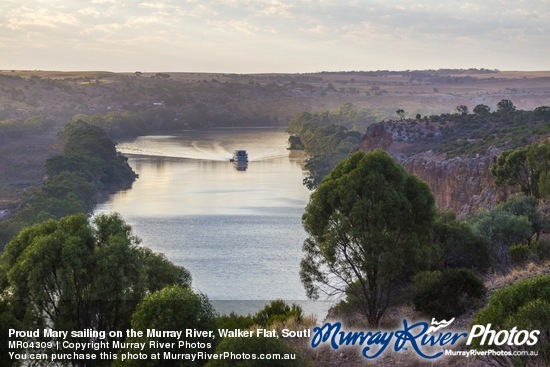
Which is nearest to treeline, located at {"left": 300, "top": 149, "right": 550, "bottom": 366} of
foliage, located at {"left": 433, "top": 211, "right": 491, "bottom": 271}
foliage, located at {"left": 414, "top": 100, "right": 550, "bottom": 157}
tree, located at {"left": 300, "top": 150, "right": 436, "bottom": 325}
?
tree, located at {"left": 300, "top": 150, "right": 436, "bottom": 325}

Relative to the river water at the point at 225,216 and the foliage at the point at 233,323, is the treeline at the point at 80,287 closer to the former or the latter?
the foliage at the point at 233,323

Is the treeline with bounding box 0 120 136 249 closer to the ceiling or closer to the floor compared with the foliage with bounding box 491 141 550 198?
closer to the floor

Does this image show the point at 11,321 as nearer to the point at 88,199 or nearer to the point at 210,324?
the point at 210,324

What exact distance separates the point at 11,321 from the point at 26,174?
60783 millimetres

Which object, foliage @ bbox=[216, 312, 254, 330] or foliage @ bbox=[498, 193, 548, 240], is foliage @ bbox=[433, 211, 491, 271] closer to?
foliage @ bbox=[498, 193, 548, 240]

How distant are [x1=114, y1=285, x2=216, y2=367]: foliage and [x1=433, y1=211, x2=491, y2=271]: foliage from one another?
9.07 metres

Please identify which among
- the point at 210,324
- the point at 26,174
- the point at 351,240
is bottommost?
the point at 26,174

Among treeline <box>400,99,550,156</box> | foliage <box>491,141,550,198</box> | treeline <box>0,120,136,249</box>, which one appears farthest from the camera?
treeline <box>400,99,550,156</box>

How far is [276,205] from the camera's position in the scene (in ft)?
180

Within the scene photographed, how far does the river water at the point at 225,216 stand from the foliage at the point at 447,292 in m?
Result: 9.46

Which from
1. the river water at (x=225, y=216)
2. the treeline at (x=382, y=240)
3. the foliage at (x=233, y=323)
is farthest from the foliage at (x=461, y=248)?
the river water at (x=225, y=216)

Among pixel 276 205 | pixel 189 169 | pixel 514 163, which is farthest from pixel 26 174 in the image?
pixel 514 163

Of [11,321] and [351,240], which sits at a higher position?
[351,240]

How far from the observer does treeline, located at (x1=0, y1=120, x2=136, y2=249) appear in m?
41.6
